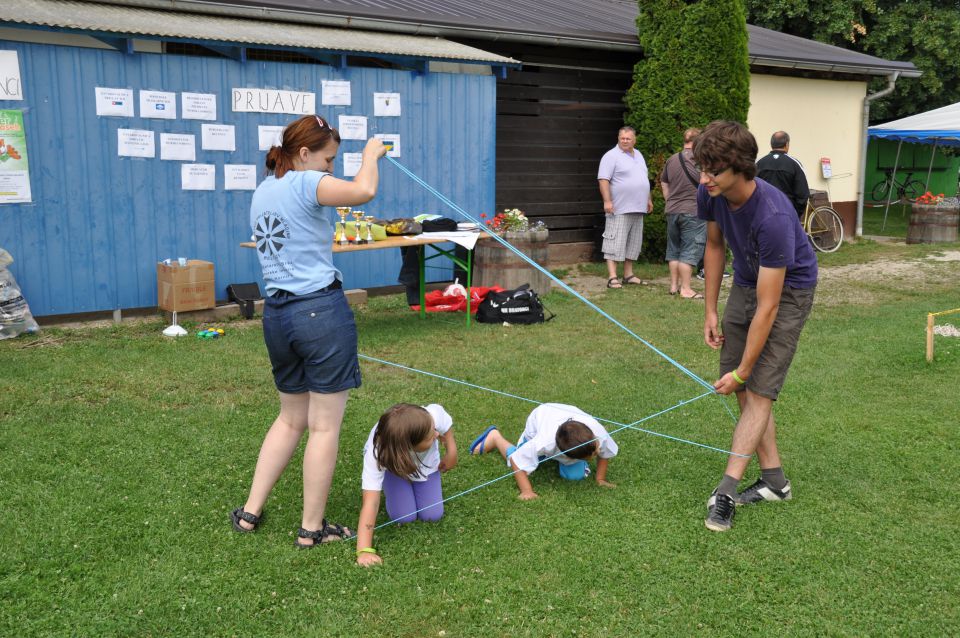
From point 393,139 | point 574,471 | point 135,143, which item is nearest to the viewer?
point 574,471

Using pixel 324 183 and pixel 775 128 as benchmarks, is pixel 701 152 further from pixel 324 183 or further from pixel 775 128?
pixel 775 128

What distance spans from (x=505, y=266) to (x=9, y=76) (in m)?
4.85

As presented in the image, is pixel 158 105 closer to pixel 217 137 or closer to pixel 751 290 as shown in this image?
pixel 217 137

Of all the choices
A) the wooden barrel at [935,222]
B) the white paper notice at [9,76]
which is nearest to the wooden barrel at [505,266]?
the white paper notice at [9,76]

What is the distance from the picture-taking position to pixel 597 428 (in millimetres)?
4324

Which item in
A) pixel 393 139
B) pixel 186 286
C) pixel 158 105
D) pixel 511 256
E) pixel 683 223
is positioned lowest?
pixel 186 286

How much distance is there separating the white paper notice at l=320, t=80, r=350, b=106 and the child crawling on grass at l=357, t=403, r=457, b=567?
575 centimetres

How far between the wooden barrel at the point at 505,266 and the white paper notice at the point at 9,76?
14.5ft

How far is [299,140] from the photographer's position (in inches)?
133

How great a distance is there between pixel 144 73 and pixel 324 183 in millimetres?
5430

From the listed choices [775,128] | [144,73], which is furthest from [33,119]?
[775,128]

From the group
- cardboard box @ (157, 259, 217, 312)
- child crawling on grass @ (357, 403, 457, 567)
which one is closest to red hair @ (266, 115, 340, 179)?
child crawling on grass @ (357, 403, 457, 567)

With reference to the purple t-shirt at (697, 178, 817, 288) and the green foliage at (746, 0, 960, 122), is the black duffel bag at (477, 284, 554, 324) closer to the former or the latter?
the purple t-shirt at (697, 178, 817, 288)

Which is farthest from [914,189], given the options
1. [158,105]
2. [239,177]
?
[158,105]
